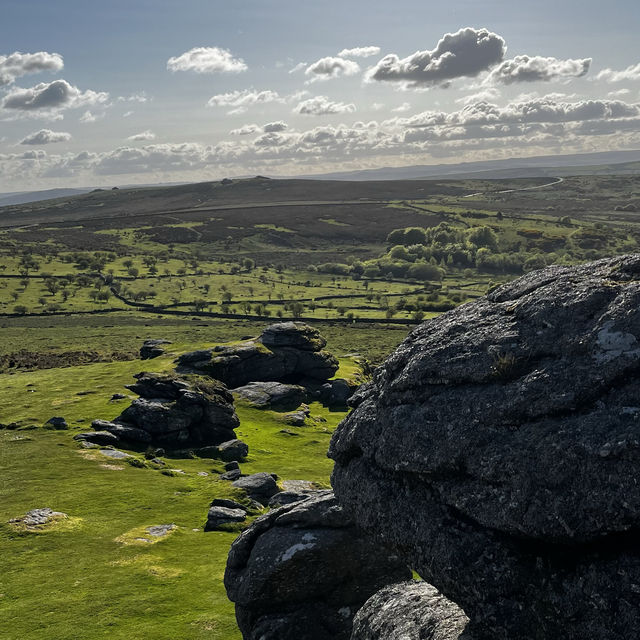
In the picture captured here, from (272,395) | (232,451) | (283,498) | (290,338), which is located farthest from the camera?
(290,338)

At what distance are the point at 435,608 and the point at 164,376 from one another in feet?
224

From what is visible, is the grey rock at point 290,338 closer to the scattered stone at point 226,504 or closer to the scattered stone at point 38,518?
the scattered stone at point 226,504

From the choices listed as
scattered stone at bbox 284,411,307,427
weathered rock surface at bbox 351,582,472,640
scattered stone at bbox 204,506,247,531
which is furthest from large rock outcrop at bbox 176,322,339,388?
weathered rock surface at bbox 351,582,472,640

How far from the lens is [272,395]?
99125 mm

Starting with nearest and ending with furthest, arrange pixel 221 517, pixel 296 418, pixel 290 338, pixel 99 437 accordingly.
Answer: pixel 221 517 → pixel 99 437 → pixel 296 418 → pixel 290 338

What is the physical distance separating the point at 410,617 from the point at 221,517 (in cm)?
3364

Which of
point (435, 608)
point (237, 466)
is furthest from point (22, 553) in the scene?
point (435, 608)

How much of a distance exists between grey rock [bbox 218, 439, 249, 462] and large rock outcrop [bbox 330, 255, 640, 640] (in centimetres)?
5691

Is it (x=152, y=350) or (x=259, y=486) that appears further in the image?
(x=152, y=350)

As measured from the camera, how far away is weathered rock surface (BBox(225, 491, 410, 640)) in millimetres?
25438

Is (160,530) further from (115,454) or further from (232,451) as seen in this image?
(232,451)

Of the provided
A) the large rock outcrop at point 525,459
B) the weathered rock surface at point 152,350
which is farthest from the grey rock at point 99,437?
the large rock outcrop at point 525,459

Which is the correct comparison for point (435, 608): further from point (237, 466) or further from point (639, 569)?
point (237, 466)

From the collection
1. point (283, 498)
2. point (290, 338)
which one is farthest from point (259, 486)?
point (290, 338)
